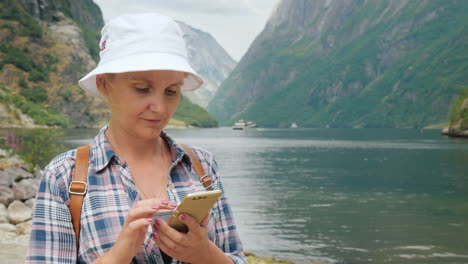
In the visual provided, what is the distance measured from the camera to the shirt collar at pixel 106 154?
7.15 feet

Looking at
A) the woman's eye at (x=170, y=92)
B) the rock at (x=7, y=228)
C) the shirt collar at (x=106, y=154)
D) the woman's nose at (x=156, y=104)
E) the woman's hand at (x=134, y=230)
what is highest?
the woman's eye at (x=170, y=92)

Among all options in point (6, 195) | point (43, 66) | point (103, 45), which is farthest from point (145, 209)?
point (43, 66)

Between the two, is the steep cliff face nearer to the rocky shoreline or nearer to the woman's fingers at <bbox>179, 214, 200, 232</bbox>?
the rocky shoreline

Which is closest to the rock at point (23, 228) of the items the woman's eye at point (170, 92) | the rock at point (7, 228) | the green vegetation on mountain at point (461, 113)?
the rock at point (7, 228)

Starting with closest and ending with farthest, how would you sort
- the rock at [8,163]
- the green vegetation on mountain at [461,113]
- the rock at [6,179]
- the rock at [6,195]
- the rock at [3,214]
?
the rock at [3,214], the rock at [6,195], the rock at [6,179], the rock at [8,163], the green vegetation on mountain at [461,113]

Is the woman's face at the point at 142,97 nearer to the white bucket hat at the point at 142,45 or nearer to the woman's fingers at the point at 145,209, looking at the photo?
the white bucket hat at the point at 142,45

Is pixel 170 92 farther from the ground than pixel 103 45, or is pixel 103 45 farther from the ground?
pixel 103 45

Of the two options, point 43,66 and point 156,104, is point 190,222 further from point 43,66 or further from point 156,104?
point 43,66

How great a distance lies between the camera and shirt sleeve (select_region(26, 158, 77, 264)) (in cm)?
201

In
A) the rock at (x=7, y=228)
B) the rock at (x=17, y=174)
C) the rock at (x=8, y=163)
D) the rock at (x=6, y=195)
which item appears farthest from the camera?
the rock at (x=8, y=163)

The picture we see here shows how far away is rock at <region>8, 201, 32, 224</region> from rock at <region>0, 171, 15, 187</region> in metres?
2.35

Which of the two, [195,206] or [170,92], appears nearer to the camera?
[195,206]

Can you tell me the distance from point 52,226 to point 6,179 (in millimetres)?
18822

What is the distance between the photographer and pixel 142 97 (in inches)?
86.1
